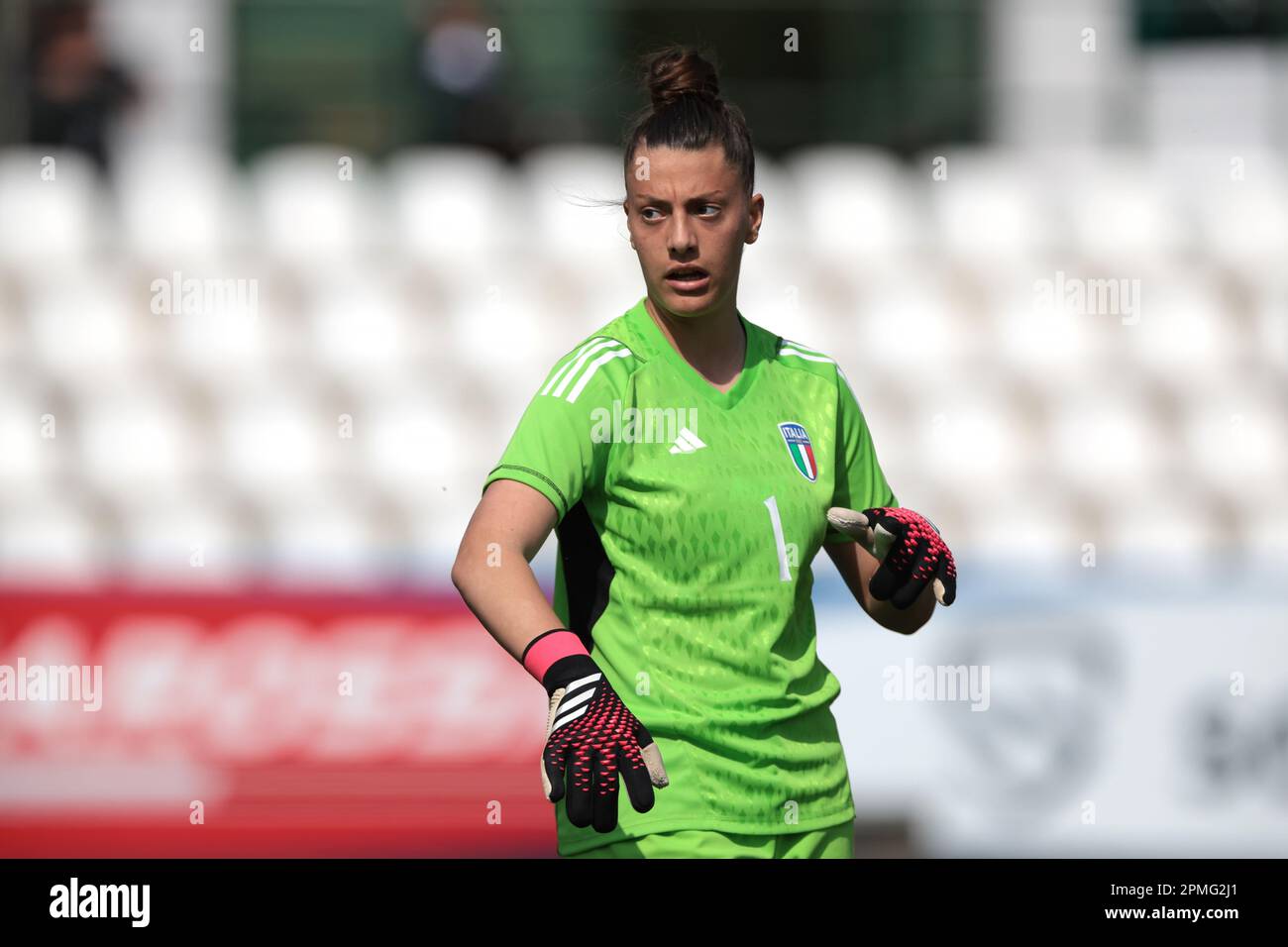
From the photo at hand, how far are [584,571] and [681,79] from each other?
0.78m

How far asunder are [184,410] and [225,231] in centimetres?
94

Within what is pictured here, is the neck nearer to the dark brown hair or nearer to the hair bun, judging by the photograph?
the dark brown hair

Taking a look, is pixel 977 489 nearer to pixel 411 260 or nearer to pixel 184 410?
pixel 411 260

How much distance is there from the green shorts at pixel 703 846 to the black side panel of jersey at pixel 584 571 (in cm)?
31

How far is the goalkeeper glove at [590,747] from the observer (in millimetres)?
2223

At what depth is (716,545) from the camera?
2.51m

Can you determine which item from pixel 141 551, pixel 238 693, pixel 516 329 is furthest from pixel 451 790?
pixel 516 329

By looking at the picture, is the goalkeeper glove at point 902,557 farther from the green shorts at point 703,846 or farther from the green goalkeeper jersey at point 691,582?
the green shorts at point 703,846

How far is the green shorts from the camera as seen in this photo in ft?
8.23

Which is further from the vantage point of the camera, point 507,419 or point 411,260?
point 411,260

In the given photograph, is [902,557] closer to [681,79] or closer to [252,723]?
[681,79]

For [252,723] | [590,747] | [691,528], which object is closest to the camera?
[590,747]

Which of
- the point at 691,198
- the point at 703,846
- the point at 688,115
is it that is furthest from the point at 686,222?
the point at 703,846

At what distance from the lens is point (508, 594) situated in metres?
2.36
